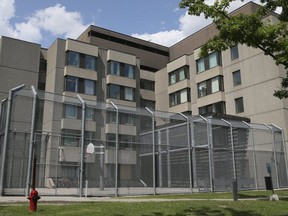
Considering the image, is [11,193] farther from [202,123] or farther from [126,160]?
[202,123]

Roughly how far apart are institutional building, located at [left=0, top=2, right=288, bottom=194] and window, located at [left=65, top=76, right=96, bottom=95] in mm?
115

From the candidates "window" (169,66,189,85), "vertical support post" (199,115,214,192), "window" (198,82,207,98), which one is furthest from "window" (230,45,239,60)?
"vertical support post" (199,115,214,192)

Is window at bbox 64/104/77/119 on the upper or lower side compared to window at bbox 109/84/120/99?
lower

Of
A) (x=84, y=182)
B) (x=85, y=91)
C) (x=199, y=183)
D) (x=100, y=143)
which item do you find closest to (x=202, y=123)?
(x=199, y=183)

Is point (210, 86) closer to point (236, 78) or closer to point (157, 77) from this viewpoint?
point (236, 78)

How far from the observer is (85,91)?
4312 centimetres

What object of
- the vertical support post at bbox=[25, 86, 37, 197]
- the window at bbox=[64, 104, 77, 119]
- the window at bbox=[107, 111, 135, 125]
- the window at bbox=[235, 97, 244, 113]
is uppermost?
the window at bbox=[235, 97, 244, 113]

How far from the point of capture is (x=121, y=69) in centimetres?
4669

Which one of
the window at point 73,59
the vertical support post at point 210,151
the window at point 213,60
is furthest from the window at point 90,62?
the vertical support post at point 210,151

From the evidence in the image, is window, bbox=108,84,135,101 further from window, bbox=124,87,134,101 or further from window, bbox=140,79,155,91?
window, bbox=140,79,155,91

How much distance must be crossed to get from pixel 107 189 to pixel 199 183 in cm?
626

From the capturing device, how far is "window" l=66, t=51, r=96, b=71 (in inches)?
1670

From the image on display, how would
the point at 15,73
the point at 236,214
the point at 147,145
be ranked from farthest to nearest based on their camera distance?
1. the point at 15,73
2. the point at 147,145
3. the point at 236,214

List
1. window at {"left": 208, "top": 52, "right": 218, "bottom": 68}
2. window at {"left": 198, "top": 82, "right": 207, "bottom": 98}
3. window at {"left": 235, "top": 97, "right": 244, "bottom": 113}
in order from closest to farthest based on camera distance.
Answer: window at {"left": 235, "top": 97, "right": 244, "bottom": 113}
window at {"left": 208, "top": 52, "right": 218, "bottom": 68}
window at {"left": 198, "top": 82, "right": 207, "bottom": 98}
